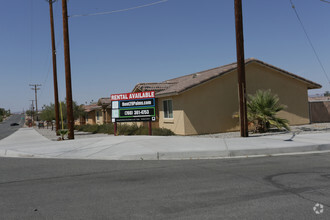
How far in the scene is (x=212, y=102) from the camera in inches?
800

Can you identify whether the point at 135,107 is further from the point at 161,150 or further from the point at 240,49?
the point at 161,150

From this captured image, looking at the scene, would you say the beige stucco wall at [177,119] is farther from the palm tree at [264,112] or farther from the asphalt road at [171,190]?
the asphalt road at [171,190]

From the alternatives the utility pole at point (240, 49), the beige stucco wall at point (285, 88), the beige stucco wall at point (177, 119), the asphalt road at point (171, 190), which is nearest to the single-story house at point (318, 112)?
the beige stucco wall at point (285, 88)

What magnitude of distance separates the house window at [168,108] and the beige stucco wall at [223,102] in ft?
1.22

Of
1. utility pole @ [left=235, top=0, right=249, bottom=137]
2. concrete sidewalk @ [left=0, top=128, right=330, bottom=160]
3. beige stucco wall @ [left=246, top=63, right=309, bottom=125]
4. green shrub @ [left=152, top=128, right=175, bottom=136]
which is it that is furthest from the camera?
beige stucco wall @ [left=246, top=63, right=309, bottom=125]

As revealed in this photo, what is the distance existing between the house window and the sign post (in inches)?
126

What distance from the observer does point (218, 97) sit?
20.5m

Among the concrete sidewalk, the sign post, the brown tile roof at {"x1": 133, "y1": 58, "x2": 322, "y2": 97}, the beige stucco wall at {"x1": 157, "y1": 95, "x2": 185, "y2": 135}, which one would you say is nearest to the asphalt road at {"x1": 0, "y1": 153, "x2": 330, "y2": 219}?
the concrete sidewalk

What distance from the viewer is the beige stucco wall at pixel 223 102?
19.6 meters

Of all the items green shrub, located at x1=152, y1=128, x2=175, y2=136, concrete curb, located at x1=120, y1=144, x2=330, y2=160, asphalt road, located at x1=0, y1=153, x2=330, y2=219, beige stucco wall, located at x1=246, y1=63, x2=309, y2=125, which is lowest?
asphalt road, located at x1=0, y1=153, x2=330, y2=219

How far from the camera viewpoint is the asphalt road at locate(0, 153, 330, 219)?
509 cm

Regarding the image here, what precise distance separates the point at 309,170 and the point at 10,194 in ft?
23.3

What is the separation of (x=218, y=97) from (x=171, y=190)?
14730 millimetres

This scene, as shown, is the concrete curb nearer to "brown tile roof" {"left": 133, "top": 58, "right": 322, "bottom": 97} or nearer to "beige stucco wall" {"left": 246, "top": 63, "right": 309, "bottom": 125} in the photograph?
"brown tile roof" {"left": 133, "top": 58, "right": 322, "bottom": 97}
